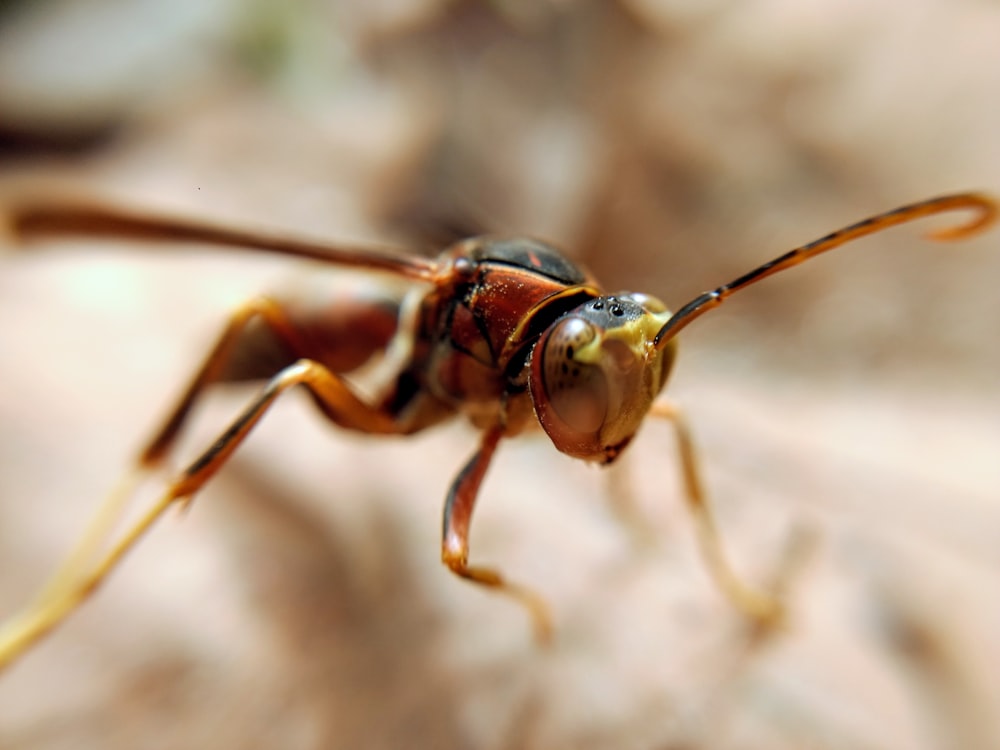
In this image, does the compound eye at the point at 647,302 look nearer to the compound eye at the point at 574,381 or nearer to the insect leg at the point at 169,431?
the compound eye at the point at 574,381

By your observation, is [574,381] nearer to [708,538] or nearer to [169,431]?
[708,538]

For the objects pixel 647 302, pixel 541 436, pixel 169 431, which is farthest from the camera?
pixel 169 431

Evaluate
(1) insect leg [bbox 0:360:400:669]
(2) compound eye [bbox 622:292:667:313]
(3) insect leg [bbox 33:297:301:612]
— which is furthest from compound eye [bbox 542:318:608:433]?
(3) insect leg [bbox 33:297:301:612]

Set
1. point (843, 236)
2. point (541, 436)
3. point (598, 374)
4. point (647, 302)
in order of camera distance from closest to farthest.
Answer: point (843, 236) → point (598, 374) → point (647, 302) → point (541, 436)

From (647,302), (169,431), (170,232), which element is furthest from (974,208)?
(169,431)

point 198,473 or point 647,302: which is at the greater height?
point 647,302

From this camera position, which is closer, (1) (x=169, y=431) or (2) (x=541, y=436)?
(2) (x=541, y=436)

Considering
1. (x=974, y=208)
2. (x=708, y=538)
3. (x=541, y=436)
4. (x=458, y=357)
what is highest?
(x=974, y=208)

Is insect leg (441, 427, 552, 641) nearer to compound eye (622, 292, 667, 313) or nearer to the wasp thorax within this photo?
the wasp thorax

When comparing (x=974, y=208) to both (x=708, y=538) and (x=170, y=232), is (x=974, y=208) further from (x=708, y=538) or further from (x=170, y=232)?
(x=170, y=232)
